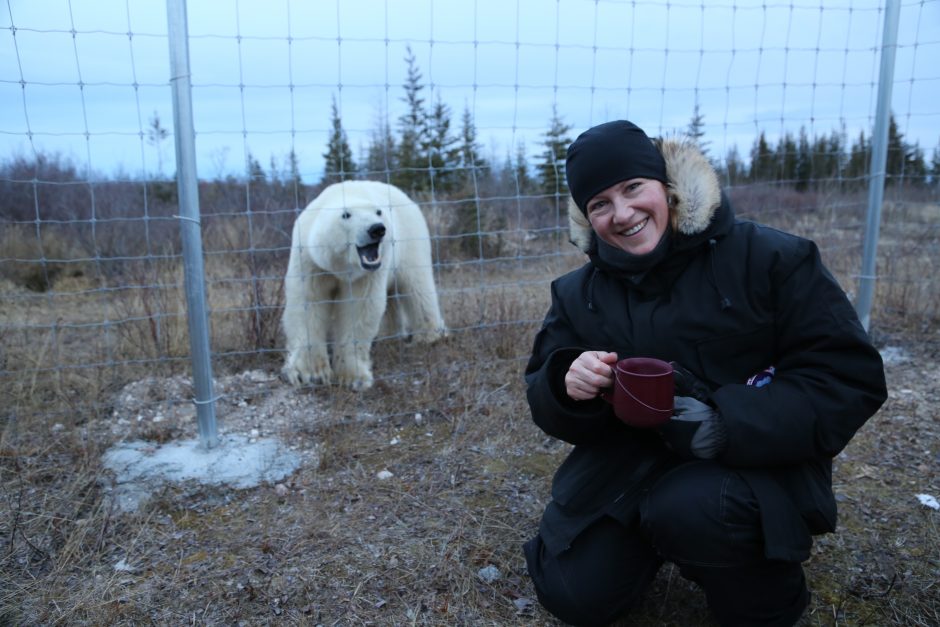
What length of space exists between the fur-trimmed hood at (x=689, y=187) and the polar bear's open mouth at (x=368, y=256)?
2177mm

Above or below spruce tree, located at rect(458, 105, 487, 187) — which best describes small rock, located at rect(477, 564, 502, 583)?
below

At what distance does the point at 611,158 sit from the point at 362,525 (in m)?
1.55

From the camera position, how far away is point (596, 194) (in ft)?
5.78

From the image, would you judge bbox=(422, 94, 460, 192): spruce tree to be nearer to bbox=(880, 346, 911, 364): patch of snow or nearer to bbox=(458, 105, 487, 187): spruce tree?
bbox=(458, 105, 487, 187): spruce tree

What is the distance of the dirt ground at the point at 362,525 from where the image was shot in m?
1.99

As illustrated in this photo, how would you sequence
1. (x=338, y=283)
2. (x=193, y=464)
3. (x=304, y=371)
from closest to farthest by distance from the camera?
(x=193, y=464) → (x=304, y=371) → (x=338, y=283)

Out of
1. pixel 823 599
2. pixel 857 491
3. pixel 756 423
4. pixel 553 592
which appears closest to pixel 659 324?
pixel 756 423

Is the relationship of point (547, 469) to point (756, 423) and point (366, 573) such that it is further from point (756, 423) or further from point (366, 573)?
point (756, 423)

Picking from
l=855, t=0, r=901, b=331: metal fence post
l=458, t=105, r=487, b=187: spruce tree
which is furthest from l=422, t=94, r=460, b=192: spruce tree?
l=855, t=0, r=901, b=331: metal fence post

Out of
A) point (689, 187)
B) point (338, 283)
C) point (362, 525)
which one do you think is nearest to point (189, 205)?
point (362, 525)

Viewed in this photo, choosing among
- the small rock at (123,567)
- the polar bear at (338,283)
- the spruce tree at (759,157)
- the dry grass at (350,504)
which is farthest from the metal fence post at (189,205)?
the spruce tree at (759,157)

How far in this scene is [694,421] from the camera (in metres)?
1.68

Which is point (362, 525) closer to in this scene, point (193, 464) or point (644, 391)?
point (193, 464)

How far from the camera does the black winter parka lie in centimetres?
161
